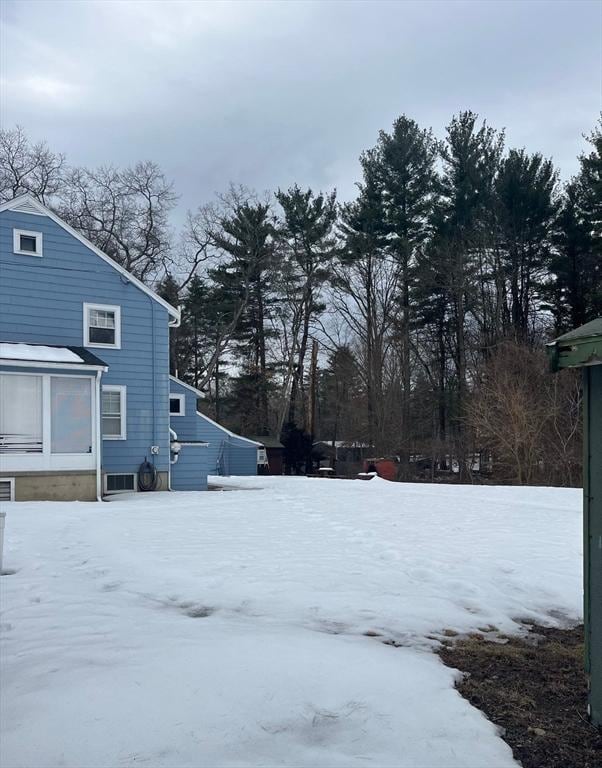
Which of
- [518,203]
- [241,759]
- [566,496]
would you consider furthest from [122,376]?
[518,203]

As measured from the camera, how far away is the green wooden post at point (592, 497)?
3.15 m

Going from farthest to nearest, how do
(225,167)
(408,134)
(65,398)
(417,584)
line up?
1. (225,167)
2. (408,134)
3. (65,398)
4. (417,584)

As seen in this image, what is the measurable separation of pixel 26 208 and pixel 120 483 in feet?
22.8

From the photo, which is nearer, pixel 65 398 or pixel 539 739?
pixel 539 739

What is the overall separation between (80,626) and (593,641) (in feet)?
10.6

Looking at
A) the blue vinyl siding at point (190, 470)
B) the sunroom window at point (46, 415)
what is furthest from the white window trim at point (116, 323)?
the blue vinyl siding at point (190, 470)

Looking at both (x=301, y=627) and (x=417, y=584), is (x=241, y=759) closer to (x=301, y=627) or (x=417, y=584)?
(x=301, y=627)

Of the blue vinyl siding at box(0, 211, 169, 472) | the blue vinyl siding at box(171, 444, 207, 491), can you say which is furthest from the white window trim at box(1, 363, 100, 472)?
the blue vinyl siding at box(171, 444, 207, 491)

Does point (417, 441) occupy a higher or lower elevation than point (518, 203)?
lower

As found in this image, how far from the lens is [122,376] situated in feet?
54.5

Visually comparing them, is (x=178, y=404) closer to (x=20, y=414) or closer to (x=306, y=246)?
(x=20, y=414)

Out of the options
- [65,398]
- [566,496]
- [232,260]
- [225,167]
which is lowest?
[566,496]

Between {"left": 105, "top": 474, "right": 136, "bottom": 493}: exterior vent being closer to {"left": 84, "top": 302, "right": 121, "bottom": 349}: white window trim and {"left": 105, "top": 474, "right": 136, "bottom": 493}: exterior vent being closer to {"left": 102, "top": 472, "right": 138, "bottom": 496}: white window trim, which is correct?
{"left": 102, "top": 472, "right": 138, "bottom": 496}: white window trim

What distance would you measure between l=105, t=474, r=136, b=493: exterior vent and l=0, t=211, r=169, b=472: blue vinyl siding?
190mm
